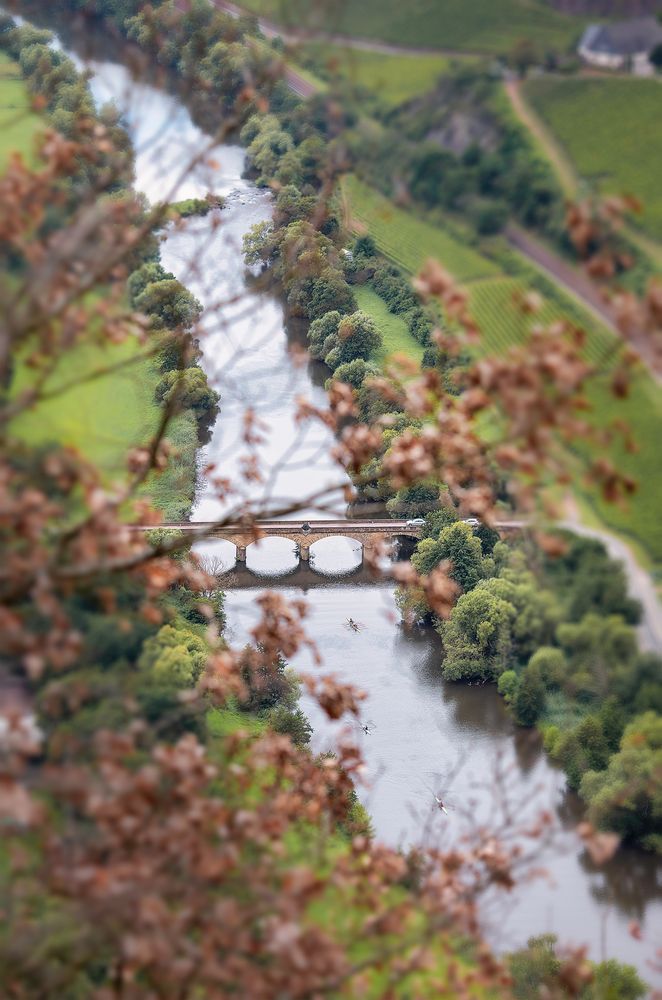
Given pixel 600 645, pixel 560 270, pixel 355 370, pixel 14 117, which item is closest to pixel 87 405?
pixel 14 117

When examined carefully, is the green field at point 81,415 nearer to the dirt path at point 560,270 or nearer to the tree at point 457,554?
the dirt path at point 560,270

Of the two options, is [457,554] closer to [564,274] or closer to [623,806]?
[623,806]

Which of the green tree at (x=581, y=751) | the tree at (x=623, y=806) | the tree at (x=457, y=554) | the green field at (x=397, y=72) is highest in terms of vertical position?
the tree at (x=457, y=554)

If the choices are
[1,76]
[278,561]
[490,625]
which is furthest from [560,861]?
[1,76]

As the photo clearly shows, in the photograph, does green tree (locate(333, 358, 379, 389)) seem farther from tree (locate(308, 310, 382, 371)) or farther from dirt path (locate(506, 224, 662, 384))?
dirt path (locate(506, 224, 662, 384))

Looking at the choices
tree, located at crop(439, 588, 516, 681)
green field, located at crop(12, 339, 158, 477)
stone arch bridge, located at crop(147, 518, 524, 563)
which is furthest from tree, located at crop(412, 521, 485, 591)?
green field, located at crop(12, 339, 158, 477)

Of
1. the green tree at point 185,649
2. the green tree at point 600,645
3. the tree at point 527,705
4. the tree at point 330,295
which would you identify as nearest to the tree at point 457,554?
the tree at point 527,705
